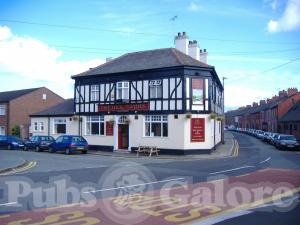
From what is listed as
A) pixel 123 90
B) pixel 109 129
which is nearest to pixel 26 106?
pixel 109 129

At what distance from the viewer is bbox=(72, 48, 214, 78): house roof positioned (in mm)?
29250

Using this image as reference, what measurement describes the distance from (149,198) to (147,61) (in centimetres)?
2216

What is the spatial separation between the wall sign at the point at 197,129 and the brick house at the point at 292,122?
26362 mm

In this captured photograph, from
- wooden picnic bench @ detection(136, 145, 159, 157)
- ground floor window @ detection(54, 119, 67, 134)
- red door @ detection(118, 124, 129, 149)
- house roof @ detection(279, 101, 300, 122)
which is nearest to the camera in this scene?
wooden picnic bench @ detection(136, 145, 159, 157)

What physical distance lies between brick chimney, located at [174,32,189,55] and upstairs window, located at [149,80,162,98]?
5.70 metres

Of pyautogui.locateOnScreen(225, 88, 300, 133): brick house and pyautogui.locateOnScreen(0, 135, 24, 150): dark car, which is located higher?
pyautogui.locateOnScreen(225, 88, 300, 133): brick house

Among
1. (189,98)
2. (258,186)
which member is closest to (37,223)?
(258,186)

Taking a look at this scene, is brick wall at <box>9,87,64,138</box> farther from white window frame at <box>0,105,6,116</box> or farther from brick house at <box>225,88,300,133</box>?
brick house at <box>225,88,300,133</box>

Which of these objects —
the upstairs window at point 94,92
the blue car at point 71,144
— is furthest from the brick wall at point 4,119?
the blue car at point 71,144

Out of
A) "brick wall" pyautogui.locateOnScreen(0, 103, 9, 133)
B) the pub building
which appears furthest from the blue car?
"brick wall" pyautogui.locateOnScreen(0, 103, 9, 133)

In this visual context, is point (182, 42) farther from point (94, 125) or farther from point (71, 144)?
point (71, 144)

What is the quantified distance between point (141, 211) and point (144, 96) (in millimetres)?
21328

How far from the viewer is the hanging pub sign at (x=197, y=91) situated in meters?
28.5

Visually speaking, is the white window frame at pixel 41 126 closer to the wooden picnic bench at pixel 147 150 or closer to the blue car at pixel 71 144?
the blue car at pixel 71 144
